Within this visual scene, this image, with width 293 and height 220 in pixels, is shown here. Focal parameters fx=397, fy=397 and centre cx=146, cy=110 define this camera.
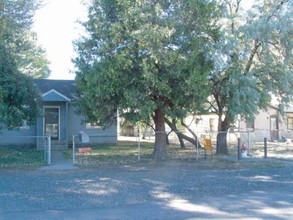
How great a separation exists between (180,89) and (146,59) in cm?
203

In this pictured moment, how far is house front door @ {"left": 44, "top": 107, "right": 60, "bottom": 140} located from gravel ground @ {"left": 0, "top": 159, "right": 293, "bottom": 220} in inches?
449

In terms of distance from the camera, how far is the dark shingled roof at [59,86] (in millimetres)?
27875

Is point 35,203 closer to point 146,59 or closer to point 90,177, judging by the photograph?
point 90,177

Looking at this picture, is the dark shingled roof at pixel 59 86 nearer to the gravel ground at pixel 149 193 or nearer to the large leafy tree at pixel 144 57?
the large leafy tree at pixel 144 57

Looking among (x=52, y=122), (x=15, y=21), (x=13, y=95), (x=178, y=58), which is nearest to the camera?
(x=178, y=58)

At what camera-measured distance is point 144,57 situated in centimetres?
1622

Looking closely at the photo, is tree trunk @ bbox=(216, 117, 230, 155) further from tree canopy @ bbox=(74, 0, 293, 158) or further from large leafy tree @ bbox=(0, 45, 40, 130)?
large leafy tree @ bbox=(0, 45, 40, 130)

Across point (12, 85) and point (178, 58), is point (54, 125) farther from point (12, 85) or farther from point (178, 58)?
point (178, 58)

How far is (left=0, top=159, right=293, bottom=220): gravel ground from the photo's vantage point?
820 centimetres

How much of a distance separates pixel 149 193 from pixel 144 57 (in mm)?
7237

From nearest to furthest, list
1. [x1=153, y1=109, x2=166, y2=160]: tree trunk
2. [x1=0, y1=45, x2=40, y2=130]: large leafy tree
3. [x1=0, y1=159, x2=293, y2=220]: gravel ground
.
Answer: [x1=0, y1=159, x2=293, y2=220]: gravel ground → [x1=0, y1=45, x2=40, y2=130]: large leafy tree → [x1=153, y1=109, x2=166, y2=160]: tree trunk

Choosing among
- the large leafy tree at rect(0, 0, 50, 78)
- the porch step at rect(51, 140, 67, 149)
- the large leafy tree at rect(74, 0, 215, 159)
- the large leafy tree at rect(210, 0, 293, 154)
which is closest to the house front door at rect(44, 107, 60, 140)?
the porch step at rect(51, 140, 67, 149)

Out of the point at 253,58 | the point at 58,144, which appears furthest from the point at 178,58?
the point at 58,144

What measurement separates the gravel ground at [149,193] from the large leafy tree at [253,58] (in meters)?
4.38
